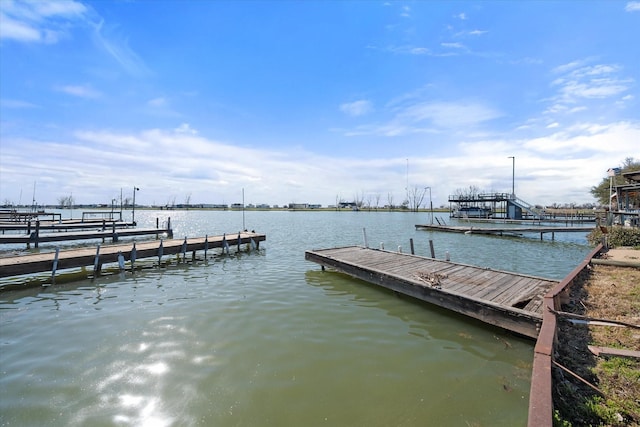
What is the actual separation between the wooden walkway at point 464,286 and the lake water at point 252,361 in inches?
17.7

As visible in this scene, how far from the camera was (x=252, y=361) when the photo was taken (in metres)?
5.90

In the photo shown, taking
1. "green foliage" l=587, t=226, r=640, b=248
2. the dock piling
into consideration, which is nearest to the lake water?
the dock piling

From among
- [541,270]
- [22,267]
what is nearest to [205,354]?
[22,267]

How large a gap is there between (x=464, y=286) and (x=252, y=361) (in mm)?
6217

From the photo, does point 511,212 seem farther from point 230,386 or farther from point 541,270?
point 230,386

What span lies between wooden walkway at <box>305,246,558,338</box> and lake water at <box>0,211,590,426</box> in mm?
449

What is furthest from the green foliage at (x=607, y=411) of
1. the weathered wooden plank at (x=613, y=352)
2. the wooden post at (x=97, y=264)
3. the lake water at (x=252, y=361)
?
the wooden post at (x=97, y=264)

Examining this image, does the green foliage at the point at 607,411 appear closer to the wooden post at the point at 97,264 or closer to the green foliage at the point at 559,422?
the green foliage at the point at 559,422

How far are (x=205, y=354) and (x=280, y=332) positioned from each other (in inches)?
70.5

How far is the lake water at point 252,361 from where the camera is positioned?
4418mm

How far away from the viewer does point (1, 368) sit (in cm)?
563

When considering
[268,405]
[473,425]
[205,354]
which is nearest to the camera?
[473,425]

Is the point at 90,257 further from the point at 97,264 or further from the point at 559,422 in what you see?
the point at 559,422

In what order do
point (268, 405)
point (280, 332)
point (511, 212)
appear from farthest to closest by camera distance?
point (511, 212) < point (280, 332) < point (268, 405)
